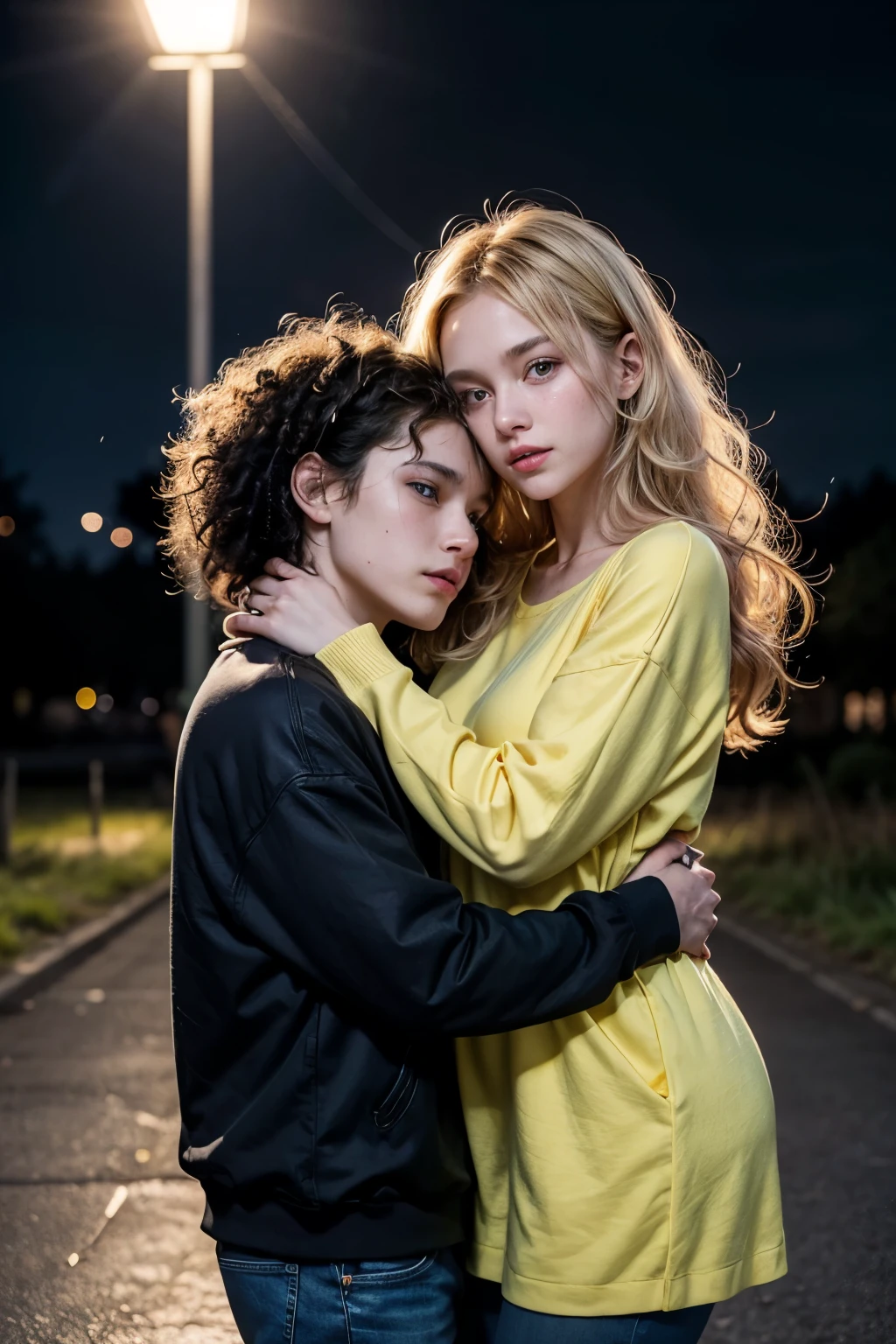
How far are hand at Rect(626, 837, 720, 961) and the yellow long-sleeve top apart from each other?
0.09ft

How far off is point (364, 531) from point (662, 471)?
24.0 inches

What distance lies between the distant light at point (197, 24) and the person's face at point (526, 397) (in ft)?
26.0

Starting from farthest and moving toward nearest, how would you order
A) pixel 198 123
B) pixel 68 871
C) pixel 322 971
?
pixel 68 871
pixel 198 123
pixel 322 971

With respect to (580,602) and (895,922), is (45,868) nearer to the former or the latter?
(895,922)

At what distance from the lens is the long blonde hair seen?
2453 mm

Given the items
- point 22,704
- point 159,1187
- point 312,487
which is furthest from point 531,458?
point 22,704

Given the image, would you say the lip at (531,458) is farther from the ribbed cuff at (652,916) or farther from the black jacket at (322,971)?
the ribbed cuff at (652,916)

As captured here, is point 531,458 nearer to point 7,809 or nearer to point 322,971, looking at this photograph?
point 322,971

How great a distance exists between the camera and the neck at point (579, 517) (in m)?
2.58

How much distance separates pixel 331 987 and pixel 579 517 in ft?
3.60

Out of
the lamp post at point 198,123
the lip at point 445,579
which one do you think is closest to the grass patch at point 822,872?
the lamp post at point 198,123

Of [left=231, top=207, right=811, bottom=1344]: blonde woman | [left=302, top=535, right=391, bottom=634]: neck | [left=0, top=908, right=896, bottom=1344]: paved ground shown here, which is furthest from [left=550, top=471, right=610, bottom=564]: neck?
[left=0, top=908, right=896, bottom=1344]: paved ground

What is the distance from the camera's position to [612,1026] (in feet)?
6.99

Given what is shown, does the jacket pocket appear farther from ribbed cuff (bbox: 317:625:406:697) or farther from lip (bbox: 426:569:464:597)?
lip (bbox: 426:569:464:597)
